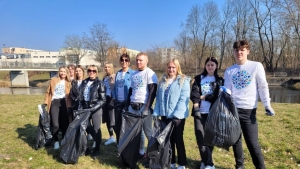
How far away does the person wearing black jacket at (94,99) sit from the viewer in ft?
12.2

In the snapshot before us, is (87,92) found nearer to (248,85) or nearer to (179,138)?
(179,138)

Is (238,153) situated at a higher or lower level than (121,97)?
lower

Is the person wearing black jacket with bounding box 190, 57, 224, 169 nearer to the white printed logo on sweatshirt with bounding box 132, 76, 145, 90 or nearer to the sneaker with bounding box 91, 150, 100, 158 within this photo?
the white printed logo on sweatshirt with bounding box 132, 76, 145, 90

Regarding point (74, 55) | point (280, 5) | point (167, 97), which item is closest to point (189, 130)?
point (167, 97)

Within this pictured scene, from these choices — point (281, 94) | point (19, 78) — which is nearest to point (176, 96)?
point (281, 94)

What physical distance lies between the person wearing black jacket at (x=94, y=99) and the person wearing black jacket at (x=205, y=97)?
1686mm

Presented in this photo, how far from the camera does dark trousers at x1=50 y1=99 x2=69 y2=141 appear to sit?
4.09 meters

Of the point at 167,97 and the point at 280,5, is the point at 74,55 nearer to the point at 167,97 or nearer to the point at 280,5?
the point at 280,5

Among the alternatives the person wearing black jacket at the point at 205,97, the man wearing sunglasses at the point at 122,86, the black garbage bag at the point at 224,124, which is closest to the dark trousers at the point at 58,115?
the man wearing sunglasses at the point at 122,86

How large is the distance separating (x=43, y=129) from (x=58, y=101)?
612mm

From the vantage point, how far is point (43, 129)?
4.03 meters

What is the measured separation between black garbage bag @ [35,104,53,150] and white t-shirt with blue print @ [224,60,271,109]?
3.48m

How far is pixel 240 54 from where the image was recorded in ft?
9.14

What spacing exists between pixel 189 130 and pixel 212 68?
2757 mm
